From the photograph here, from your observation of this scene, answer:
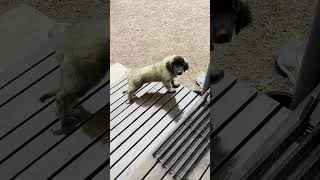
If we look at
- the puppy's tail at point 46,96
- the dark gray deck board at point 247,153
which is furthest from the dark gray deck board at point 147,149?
the puppy's tail at point 46,96

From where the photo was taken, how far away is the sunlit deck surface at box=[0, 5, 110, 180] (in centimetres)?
427

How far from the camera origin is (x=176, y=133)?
177 inches

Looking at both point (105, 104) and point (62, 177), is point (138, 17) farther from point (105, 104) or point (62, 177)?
point (62, 177)

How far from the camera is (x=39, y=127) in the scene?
459 centimetres

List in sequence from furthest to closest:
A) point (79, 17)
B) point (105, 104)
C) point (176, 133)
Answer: point (79, 17)
point (105, 104)
point (176, 133)

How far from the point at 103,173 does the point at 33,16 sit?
9.14 feet

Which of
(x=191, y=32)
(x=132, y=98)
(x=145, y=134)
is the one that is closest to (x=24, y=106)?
(x=132, y=98)

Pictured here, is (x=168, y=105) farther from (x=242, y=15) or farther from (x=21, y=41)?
(x=21, y=41)

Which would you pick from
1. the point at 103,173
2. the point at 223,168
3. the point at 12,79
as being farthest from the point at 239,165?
the point at 12,79

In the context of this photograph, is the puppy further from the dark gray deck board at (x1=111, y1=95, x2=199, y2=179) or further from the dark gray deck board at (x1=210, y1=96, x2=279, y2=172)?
the dark gray deck board at (x1=210, y1=96, x2=279, y2=172)

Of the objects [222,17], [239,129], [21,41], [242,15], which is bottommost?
[239,129]

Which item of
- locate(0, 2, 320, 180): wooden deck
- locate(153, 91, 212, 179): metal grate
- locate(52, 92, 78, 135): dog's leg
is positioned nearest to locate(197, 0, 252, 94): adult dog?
locate(0, 2, 320, 180): wooden deck

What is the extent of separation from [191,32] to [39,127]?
3.22 metres

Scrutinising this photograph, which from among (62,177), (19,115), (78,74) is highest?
(78,74)
